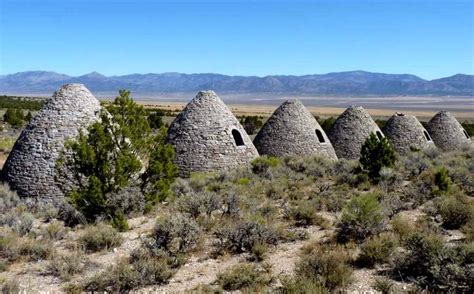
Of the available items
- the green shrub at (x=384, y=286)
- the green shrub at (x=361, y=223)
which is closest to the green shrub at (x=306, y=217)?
the green shrub at (x=361, y=223)

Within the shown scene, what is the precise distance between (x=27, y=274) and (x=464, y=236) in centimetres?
852

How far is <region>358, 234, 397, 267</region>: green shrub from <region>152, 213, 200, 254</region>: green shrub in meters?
3.42

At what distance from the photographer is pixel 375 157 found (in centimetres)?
1669

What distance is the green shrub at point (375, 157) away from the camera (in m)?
16.5

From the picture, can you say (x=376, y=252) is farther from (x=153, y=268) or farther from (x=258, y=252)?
(x=153, y=268)

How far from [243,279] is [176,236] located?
2.47 meters

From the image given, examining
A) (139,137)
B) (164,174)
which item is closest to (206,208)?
(164,174)

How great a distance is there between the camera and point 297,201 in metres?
13.5

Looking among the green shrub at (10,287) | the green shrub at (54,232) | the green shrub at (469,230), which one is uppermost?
the green shrub at (469,230)

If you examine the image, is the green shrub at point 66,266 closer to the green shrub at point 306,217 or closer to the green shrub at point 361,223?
the green shrub at point 306,217

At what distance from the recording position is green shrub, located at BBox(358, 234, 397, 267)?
831 centimetres

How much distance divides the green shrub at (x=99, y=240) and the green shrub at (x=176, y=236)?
91cm

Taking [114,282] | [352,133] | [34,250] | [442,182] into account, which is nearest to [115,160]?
[34,250]

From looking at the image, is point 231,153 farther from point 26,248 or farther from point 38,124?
point 26,248
